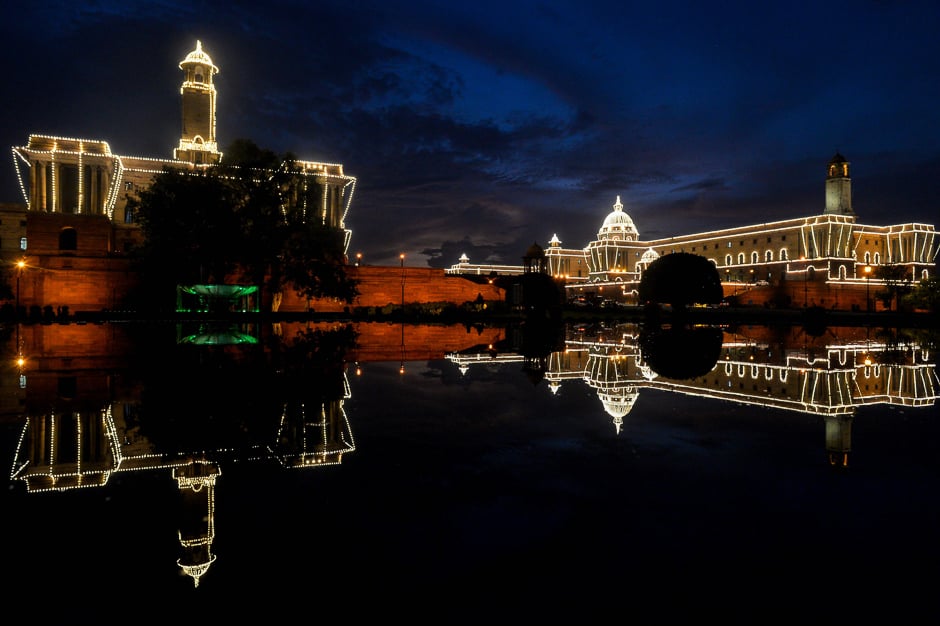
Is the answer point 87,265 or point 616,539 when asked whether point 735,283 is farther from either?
point 616,539

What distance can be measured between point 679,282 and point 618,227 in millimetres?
90170

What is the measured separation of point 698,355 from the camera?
12.3 meters

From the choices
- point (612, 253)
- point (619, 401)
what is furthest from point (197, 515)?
point (612, 253)

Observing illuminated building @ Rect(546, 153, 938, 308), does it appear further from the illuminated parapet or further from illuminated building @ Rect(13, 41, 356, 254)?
A: the illuminated parapet

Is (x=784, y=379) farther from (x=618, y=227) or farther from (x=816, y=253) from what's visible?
(x=618, y=227)

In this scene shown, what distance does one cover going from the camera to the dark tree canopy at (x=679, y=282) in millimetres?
35062

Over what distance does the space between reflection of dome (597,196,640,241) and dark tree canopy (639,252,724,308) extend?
278ft

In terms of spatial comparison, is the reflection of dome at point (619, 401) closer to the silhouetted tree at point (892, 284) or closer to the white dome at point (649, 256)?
the silhouetted tree at point (892, 284)

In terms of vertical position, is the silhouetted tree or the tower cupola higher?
the tower cupola

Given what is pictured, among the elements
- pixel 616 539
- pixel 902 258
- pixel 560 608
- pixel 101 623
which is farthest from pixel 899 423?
pixel 902 258

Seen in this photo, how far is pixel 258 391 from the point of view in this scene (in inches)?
265

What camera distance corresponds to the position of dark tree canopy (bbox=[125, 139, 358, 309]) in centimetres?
3161

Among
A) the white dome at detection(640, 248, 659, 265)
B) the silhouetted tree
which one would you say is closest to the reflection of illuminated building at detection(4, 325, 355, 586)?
the silhouetted tree

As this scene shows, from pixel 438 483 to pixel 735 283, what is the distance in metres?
94.8
